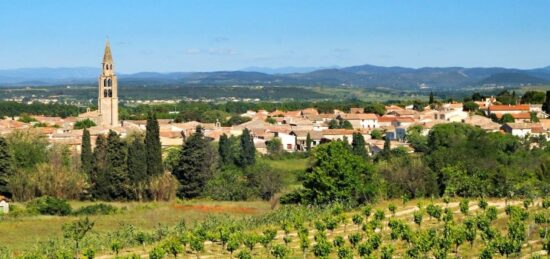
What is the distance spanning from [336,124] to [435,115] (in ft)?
33.4

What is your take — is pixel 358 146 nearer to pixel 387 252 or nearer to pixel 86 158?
pixel 86 158

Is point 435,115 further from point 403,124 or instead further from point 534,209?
point 534,209

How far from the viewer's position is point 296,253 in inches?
957

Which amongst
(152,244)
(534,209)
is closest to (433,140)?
(534,209)

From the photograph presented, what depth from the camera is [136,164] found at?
143 ft

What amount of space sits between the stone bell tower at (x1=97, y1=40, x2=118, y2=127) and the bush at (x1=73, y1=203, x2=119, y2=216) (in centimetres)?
4049

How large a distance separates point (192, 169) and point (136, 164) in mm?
3163

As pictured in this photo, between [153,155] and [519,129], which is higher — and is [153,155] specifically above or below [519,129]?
above

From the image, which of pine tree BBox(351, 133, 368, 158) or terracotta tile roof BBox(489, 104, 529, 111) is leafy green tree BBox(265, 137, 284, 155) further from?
terracotta tile roof BBox(489, 104, 529, 111)

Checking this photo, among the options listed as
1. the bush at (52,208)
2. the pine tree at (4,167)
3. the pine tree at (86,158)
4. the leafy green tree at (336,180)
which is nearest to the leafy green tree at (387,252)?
the leafy green tree at (336,180)

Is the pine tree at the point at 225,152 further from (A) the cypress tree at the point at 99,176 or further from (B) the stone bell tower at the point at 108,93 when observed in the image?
(B) the stone bell tower at the point at 108,93

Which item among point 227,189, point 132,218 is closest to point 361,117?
point 227,189

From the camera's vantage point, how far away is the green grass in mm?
31781

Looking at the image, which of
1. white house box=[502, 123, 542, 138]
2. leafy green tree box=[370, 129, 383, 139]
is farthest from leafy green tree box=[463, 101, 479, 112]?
white house box=[502, 123, 542, 138]
